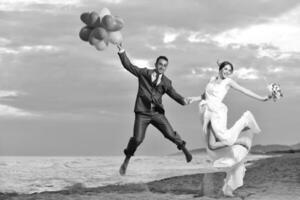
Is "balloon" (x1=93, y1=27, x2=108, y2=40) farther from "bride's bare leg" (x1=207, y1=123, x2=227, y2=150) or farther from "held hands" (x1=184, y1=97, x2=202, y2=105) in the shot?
"bride's bare leg" (x1=207, y1=123, x2=227, y2=150)

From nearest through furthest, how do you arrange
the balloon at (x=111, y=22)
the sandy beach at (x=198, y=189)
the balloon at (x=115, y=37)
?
the sandy beach at (x=198, y=189) → the balloon at (x=111, y=22) → the balloon at (x=115, y=37)

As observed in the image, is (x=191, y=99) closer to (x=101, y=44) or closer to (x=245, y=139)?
(x=245, y=139)

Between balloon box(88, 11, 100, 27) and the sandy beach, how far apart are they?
3.05 m

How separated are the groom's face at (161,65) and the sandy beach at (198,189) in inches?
88.2

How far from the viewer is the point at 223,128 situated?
9188 millimetres

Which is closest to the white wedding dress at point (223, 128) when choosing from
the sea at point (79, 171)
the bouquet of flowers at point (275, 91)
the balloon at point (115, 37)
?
the bouquet of flowers at point (275, 91)

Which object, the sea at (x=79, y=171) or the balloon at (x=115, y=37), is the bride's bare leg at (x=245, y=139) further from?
the sea at (x=79, y=171)

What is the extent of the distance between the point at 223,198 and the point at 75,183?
379cm

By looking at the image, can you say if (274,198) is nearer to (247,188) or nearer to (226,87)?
(247,188)

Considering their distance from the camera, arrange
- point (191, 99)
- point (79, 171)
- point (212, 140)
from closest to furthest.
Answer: point (212, 140) < point (191, 99) < point (79, 171)

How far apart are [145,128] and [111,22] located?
80.0 inches

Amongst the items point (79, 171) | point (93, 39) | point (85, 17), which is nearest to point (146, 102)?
point (93, 39)

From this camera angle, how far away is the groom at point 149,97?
10555mm

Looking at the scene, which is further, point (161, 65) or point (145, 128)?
point (145, 128)
